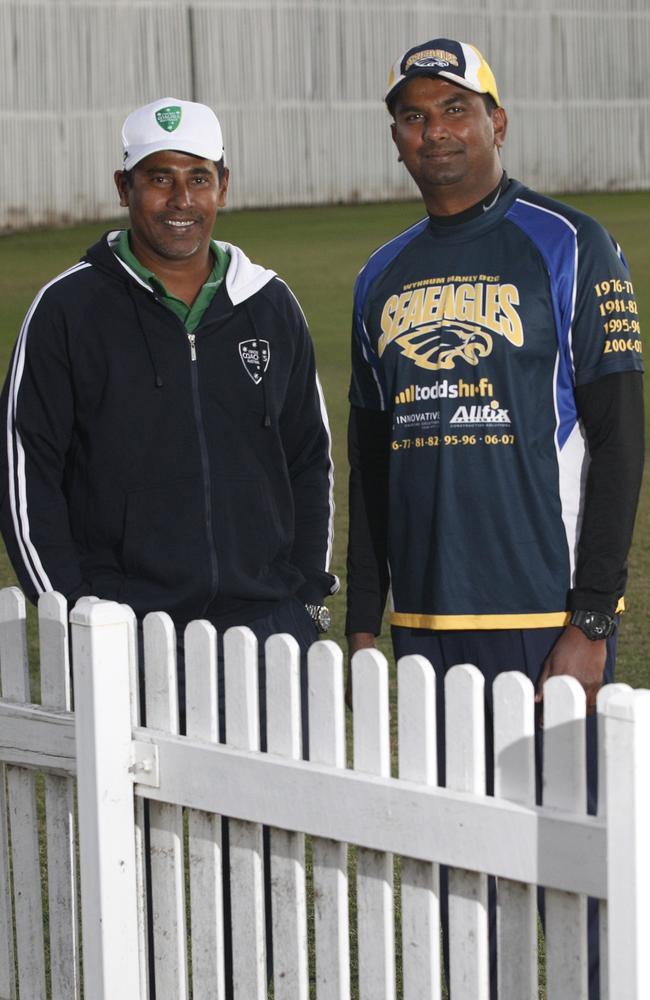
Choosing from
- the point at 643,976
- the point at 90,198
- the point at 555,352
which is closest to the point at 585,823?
the point at 643,976

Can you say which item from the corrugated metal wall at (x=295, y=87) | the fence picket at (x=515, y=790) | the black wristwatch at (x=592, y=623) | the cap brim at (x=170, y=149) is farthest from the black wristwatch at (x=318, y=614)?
the corrugated metal wall at (x=295, y=87)

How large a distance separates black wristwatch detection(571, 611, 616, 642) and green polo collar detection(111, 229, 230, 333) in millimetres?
1131

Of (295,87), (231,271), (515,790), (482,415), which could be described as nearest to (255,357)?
(231,271)

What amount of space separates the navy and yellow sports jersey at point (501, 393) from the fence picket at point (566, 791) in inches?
33.6

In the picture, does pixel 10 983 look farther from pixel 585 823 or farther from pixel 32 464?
pixel 585 823

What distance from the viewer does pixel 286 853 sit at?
2.93 metres

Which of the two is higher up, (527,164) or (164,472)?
(527,164)

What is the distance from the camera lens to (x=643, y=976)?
92.4 inches

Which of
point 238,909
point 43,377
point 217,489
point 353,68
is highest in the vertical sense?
point 353,68

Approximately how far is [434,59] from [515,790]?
64.2 inches

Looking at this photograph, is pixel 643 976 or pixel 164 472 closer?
pixel 643 976

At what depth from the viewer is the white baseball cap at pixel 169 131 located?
3688 mm

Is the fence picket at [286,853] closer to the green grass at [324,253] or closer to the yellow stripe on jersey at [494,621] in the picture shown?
the yellow stripe on jersey at [494,621]

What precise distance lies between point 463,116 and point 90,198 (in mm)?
19752
